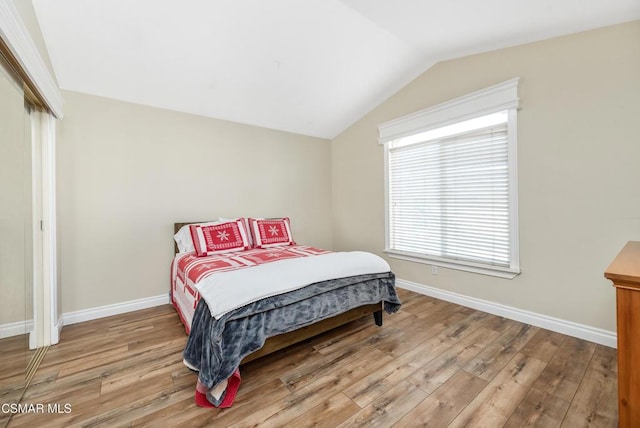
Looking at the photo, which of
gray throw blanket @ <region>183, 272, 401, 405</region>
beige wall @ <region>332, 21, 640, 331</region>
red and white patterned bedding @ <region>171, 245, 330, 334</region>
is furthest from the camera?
red and white patterned bedding @ <region>171, 245, 330, 334</region>

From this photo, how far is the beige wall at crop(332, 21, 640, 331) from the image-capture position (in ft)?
6.74

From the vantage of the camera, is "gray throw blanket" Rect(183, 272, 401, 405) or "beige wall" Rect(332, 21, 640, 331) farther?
"beige wall" Rect(332, 21, 640, 331)

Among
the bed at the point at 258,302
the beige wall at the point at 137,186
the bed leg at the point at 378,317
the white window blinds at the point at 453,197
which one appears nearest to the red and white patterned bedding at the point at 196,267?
the bed at the point at 258,302

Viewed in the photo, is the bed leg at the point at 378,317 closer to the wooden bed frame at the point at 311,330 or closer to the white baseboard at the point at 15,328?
the wooden bed frame at the point at 311,330

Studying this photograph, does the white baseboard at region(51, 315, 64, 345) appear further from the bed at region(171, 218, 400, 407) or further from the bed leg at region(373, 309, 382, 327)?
the bed leg at region(373, 309, 382, 327)

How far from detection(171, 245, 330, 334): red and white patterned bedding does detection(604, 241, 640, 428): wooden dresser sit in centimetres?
211

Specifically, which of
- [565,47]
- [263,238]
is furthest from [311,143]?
[565,47]

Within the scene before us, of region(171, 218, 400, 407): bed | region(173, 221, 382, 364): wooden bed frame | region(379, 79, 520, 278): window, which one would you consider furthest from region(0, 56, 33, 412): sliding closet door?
region(379, 79, 520, 278): window

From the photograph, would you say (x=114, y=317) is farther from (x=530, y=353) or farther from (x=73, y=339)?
(x=530, y=353)

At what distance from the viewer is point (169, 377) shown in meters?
1.82

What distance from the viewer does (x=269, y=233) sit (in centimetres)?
343

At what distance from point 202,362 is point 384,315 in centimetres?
183

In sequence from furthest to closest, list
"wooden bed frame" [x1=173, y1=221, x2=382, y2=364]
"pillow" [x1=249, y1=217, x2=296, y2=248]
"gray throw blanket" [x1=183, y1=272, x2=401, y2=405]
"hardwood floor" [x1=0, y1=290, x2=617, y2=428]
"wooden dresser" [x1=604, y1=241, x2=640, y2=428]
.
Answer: "pillow" [x1=249, y1=217, x2=296, y2=248] → "wooden bed frame" [x1=173, y1=221, x2=382, y2=364] → "gray throw blanket" [x1=183, y1=272, x2=401, y2=405] → "hardwood floor" [x1=0, y1=290, x2=617, y2=428] → "wooden dresser" [x1=604, y1=241, x2=640, y2=428]

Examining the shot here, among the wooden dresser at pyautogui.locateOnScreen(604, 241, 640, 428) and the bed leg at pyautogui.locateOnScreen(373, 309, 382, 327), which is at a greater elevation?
the wooden dresser at pyautogui.locateOnScreen(604, 241, 640, 428)
